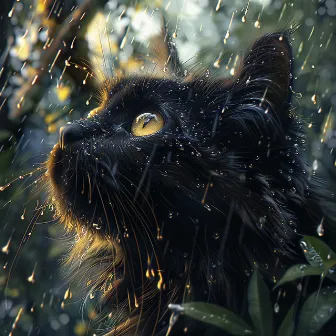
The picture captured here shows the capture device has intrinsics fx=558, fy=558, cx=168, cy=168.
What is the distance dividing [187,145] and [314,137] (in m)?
0.33

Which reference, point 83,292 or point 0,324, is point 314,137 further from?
point 0,324

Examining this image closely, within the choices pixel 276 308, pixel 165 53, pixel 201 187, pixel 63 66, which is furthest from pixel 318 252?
pixel 63 66

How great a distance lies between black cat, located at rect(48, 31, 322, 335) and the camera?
100cm

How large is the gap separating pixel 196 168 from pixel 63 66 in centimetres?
76

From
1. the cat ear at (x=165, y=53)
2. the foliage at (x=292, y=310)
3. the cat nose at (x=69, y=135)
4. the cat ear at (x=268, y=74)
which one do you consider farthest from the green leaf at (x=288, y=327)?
the cat ear at (x=165, y=53)

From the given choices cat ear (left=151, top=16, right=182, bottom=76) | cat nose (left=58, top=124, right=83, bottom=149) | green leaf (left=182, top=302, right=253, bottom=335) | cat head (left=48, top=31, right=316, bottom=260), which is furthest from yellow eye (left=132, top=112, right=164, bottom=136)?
green leaf (left=182, top=302, right=253, bottom=335)

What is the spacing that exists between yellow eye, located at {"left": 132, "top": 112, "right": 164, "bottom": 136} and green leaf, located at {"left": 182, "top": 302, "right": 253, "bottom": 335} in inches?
14.3

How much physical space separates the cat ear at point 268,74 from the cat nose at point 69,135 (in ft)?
1.01

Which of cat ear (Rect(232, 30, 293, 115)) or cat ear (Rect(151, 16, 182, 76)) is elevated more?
cat ear (Rect(232, 30, 293, 115))

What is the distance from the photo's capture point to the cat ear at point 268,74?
989 mm

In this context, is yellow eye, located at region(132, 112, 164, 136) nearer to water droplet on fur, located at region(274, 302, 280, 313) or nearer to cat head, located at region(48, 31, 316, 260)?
cat head, located at region(48, 31, 316, 260)

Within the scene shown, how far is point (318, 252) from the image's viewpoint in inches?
31.4

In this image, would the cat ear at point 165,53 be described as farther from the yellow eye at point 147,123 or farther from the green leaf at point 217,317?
the green leaf at point 217,317

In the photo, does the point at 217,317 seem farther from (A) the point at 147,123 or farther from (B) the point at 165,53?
(B) the point at 165,53
